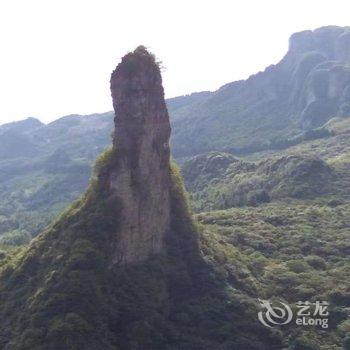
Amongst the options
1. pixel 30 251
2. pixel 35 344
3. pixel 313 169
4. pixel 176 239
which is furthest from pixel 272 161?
pixel 35 344

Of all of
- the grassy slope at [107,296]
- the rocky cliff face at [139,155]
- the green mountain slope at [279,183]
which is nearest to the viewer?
the grassy slope at [107,296]

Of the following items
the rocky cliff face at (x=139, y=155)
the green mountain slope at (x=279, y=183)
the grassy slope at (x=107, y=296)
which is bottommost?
the green mountain slope at (x=279, y=183)

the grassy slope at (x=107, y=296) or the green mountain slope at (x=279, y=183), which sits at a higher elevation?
the grassy slope at (x=107, y=296)

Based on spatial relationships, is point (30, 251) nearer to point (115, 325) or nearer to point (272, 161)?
point (115, 325)

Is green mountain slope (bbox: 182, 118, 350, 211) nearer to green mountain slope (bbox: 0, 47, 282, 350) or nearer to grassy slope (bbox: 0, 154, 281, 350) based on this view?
green mountain slope (bbox: 0, 47, 282, 350)

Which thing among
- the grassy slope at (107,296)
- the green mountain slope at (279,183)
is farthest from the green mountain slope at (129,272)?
the green mountain slope at (279,183)

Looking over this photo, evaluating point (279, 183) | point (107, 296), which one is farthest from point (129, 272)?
point (279, 183)

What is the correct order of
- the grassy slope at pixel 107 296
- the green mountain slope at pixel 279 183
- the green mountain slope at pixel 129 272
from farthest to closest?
the green mountain slope at pixel 279 183
the green mountain slope at pixel 129 272
the grassy slope at pixel 107 296

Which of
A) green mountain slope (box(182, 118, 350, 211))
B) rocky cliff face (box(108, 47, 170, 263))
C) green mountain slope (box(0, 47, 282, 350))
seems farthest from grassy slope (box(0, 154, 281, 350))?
green mountain slope (box(182, 118, 350, 211))

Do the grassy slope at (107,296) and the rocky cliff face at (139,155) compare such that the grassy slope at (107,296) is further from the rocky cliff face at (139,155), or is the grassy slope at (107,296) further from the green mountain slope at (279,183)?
the green mountain slope at (279,183)

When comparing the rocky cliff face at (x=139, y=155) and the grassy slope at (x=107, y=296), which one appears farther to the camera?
the rocky cliff face at (x=139, y=155)
